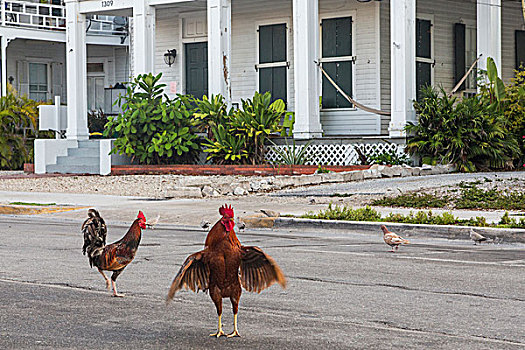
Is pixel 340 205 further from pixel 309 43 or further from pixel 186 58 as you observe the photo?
pixel 186 58

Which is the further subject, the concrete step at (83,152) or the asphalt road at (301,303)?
the concrete step at (83,152)

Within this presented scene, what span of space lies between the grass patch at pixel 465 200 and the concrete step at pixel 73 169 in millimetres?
11508

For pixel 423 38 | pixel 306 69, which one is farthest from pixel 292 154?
pixel 423 38

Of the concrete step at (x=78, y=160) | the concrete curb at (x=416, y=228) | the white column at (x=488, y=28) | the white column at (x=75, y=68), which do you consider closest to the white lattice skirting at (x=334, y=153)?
the white column at (x=488, y=28)

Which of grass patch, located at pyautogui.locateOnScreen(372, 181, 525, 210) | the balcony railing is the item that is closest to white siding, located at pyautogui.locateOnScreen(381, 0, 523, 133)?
grass patch, located at pyautogui.locateOnScreen(372, 181, 525, 210)

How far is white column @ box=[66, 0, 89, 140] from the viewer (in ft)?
86.8

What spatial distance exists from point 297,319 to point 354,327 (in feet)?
1.74

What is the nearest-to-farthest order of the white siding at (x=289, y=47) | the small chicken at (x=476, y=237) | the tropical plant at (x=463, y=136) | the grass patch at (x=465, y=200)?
the small chicken at (x=476, y=237) → the grass patch at (x=465, y=200) → the tropical plant at (x=463, y=136) → the white siding at (x=289, y=47)

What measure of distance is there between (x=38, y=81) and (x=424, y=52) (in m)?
18.2

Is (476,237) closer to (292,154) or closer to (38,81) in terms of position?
(292,154)

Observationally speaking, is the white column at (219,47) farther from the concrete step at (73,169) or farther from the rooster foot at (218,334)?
the rooster foot at (218,334)

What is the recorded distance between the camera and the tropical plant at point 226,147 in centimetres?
2259

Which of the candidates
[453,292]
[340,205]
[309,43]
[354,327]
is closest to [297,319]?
[354,327]

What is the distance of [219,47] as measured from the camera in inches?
957
